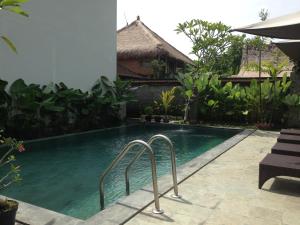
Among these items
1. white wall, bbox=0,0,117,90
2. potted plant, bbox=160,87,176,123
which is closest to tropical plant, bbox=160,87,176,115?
potted plant, bbox=160,87,176,123

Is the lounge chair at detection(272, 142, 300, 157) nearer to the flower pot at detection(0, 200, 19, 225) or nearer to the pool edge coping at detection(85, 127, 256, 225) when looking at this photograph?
the pool edge coping at detection(85, 127, 256, 225)

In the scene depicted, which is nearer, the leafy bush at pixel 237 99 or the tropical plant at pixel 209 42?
the leafy bush at pixel 237 99

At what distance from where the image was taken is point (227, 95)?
13289 millimetres

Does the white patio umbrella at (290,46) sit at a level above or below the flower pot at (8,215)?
above

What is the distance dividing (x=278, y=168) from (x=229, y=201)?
0.82 meters

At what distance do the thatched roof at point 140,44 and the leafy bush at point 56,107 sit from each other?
8.29 metres

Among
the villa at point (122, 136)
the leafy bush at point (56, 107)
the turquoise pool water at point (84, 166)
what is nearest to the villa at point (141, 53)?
the villa at point (122, 136)

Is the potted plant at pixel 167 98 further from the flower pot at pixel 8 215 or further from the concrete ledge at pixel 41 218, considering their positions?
the flower pot at pixel 8 215

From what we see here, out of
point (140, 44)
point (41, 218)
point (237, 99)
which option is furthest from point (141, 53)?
point (41, 218)

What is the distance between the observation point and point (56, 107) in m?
10.2

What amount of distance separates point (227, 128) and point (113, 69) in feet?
19.4

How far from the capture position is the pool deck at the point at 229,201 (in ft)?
11.5

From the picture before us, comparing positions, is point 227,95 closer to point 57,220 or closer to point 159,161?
point 159,161

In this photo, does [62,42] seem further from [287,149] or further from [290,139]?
[287,149]
